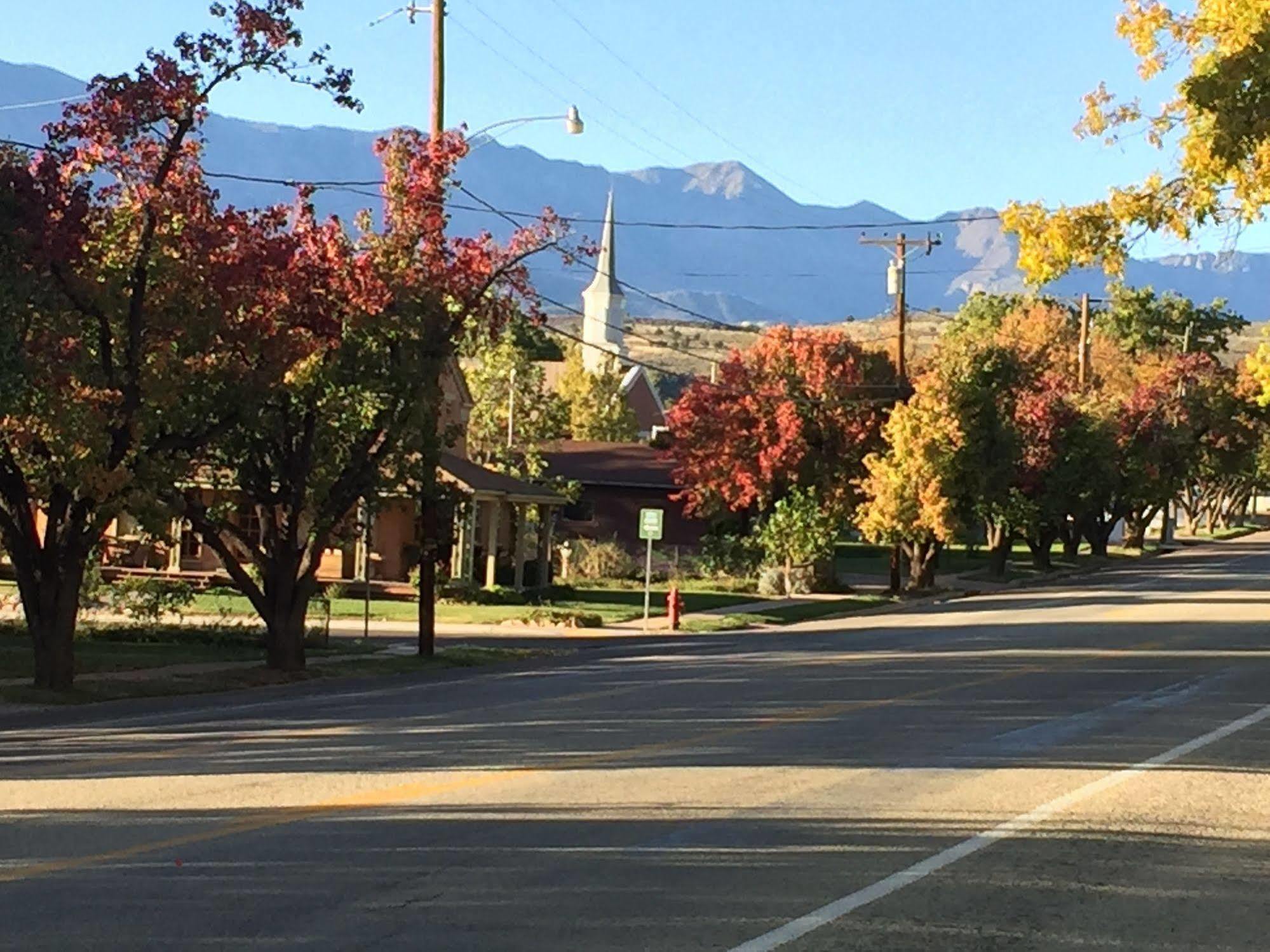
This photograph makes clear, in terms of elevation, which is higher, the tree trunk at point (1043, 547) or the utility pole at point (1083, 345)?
the utility pole at point (1083, 345)

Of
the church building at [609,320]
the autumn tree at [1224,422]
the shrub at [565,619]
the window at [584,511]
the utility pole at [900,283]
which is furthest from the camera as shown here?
the church building at [609,320]

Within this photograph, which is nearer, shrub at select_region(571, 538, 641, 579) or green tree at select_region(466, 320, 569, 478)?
shrub at select_region(571, 538, 641, 579)

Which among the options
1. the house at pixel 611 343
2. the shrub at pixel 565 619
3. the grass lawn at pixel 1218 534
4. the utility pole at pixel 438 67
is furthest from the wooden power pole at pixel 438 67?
the grass lawn at pixel 1218 534

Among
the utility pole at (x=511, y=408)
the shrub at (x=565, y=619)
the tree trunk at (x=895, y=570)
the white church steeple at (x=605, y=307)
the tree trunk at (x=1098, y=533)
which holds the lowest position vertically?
the shrub at (x=565, y=619)

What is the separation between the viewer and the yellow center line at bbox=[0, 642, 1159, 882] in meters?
9.02

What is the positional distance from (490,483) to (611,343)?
336ft

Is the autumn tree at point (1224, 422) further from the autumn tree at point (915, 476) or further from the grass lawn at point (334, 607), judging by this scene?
the grass lawn at point (334, 607)

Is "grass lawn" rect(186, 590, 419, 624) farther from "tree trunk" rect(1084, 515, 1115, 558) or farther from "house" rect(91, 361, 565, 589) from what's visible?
"tree trunk" rect(1084, 515, 1115, 558)

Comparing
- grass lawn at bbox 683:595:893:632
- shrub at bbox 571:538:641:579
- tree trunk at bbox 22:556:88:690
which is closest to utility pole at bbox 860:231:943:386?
grass lawn at bbox 683:595:893:632

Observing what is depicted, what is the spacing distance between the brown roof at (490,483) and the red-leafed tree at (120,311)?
20.5 m

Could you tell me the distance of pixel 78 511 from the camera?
19406 millimetres

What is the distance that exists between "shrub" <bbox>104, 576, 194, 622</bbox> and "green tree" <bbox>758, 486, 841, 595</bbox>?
2069 cm

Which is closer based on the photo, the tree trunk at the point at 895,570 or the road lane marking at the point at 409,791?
the road lane marking at the point at 409,791

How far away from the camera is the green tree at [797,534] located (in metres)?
46.2
